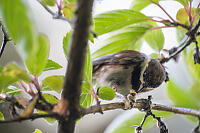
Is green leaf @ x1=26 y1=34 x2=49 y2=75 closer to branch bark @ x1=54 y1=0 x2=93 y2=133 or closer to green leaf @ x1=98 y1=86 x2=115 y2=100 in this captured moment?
branch bark @ x1=54 y1=0 x2=93 y2=133

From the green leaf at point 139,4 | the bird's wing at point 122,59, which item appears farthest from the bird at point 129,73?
the green leaf at point 139,4

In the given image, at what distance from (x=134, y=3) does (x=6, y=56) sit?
1.15 meters

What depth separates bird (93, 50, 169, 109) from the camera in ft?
3.05

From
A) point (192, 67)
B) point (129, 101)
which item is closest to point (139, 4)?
point (192, 67)

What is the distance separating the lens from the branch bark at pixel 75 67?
10.3 inches

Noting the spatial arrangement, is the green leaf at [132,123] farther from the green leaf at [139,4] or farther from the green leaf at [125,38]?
the green leaf at [139,4]

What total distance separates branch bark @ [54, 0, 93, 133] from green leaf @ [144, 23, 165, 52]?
64 centimetres

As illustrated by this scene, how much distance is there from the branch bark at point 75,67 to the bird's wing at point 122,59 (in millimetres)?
768

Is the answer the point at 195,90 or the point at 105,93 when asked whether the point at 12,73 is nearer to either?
the point at 105,93

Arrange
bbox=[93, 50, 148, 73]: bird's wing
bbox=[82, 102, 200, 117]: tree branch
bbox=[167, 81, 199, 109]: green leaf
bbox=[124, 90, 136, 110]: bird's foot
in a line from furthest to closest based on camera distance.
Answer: bbox=[93, 50, 148, 73]: bird's wing, bbox=[167, 81, 199, 109]: green leaf, bbox=[124, 90, 136, 110]: bird's foot, bbox=[82, 102, 200, 117]: tree branch

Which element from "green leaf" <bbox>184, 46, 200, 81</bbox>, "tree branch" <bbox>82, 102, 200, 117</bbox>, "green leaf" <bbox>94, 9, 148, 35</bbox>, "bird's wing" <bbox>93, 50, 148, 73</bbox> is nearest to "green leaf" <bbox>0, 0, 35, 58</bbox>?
"tree branch" <bbox>82, 102, 200, 117</bbox>

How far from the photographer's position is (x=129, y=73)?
3.41 feet

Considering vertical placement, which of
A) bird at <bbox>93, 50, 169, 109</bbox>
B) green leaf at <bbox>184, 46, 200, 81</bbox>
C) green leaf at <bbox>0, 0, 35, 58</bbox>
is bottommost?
bird at <bbox>93, 50, 169, 109</bbox>

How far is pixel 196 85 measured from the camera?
2.32ft
